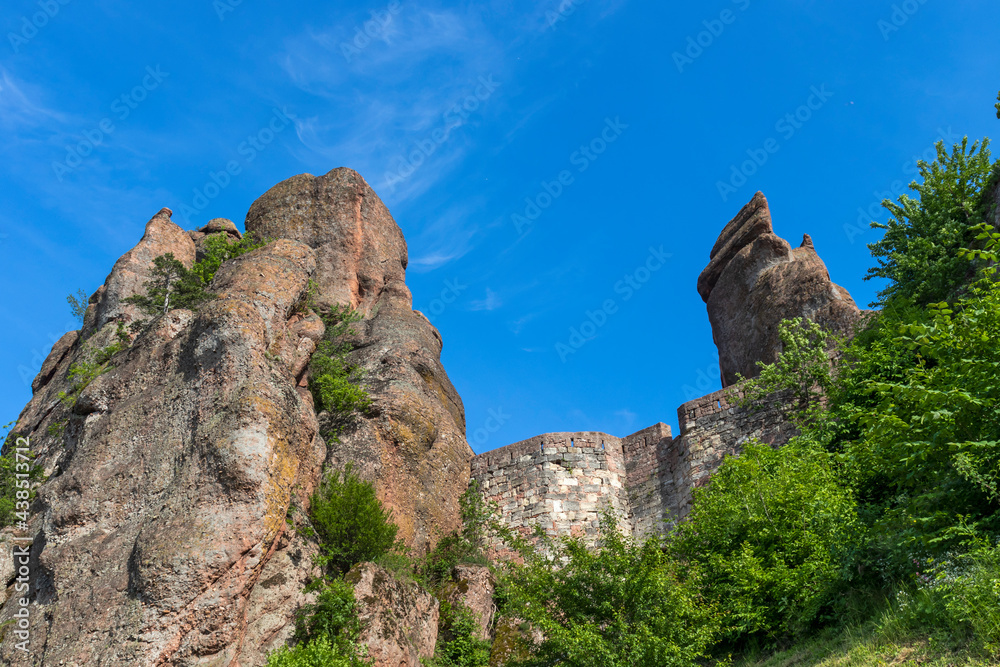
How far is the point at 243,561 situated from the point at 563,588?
576 cm

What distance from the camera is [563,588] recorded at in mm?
13281

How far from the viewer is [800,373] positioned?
61.6 ft

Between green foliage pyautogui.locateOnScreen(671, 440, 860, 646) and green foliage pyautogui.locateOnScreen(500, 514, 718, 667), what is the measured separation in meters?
0.60

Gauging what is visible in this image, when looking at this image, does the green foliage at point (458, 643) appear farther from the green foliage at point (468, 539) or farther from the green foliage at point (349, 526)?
the green foliage at point (349, 526)

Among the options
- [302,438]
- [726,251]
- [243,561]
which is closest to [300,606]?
[243,561]

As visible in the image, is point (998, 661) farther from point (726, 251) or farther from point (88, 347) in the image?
point (88, 347)

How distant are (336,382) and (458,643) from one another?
742 cm

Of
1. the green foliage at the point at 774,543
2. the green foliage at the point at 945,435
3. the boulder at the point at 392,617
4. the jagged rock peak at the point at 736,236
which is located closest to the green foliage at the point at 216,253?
the boulder at the point at 392,617

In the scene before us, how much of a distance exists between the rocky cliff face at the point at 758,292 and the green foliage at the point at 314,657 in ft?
41.4

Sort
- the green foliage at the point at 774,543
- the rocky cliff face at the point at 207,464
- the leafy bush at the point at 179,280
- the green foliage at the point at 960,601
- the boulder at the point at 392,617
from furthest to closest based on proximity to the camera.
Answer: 1. the leafy bush at the point at 179,280
2. the boulder at the point at 392,617
3. the rocky cliff face at the point at 207,464
4. the green foliage at the point at 774,543
5. the green foliage at the point at 960,601

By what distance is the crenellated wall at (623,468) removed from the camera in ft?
64.7

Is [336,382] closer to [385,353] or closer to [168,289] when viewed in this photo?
[385,353]

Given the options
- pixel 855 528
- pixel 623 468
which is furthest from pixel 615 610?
pixel 623 468

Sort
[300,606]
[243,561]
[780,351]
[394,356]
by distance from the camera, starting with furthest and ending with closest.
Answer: [394,356], [780,351], [300,606], [243,561]
